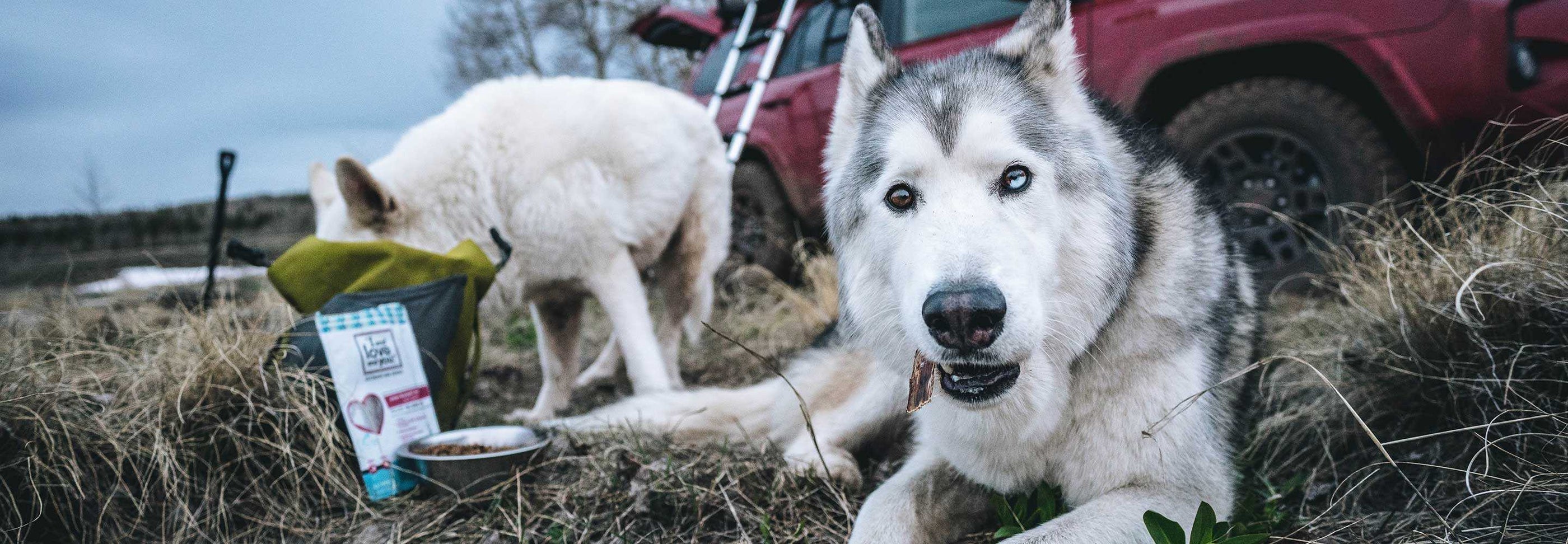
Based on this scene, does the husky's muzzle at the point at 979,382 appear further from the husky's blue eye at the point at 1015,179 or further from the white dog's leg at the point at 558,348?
the white dog's leg at the point at 558,348

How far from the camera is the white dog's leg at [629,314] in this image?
3.53 m

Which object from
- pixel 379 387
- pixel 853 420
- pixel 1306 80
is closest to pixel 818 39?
pixel 1306 80

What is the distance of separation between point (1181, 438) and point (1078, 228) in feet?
1.81

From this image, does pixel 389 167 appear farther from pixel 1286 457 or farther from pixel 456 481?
pixel 1286 457

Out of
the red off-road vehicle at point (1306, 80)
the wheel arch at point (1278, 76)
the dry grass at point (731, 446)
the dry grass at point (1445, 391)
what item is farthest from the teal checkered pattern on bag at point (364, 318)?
the wheel arch at point (1278, 76)

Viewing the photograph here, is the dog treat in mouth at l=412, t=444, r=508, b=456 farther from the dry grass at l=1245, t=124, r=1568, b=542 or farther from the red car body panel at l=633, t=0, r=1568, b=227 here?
the dry grass at l=1245, t=124, r=1568, b=542

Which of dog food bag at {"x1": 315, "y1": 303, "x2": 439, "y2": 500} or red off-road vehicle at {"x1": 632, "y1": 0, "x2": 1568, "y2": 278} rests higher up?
red off-road vehicle at {"x1": 632, "y1": 0, "x2": 1568, "y2": 278}

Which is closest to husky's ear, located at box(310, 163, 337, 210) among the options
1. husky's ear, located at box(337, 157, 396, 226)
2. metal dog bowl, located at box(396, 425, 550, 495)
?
husky's ear, located at box(337, 157, 396, 226)

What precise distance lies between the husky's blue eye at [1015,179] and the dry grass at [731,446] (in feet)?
2.50

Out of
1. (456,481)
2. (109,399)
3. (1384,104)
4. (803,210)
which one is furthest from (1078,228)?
(803,210)

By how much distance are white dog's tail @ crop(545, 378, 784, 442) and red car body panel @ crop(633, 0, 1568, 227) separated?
964mm

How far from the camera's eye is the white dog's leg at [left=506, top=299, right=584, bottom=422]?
155 inches

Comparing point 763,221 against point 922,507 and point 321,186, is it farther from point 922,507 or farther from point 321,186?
point 922,507

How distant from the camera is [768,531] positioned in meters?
1.96
